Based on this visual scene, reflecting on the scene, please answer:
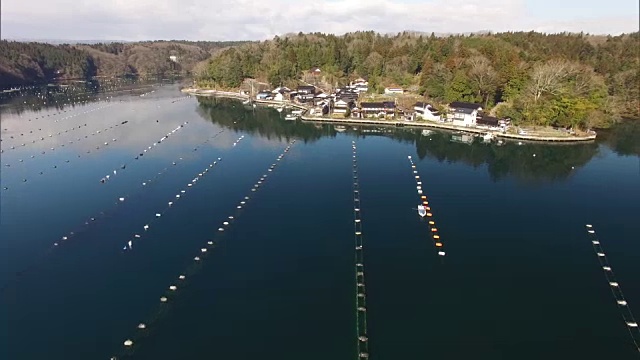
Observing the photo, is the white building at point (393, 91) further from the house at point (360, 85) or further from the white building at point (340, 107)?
the white building at point (340, 107)

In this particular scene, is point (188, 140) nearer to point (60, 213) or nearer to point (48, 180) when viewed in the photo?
point (48, 180)

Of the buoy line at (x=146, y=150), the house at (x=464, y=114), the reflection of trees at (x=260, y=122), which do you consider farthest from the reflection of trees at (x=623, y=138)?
the buoy line at (x=146, y=150)

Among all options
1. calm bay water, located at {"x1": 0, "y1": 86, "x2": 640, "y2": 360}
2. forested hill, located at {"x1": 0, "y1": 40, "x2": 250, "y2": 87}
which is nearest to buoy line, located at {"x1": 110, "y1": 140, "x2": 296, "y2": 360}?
calm bay water, located at {"x1": 0, "y1": 86, "x2": 640, "y2": 360}

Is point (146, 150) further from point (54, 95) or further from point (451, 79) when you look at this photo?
point (54, 95)

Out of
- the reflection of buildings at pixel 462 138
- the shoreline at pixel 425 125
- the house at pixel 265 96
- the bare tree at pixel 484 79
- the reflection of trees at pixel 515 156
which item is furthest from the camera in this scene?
the house at pixel 265 96

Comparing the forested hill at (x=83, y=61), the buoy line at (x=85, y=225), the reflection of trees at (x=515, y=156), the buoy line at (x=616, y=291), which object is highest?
the forested hill at (x=83, y=61)

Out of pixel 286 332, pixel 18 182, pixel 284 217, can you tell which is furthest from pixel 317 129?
pixel 286 332

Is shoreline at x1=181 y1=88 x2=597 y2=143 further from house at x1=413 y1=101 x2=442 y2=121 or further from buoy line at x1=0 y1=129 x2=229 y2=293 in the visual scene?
buoy line at x1=0 y1=129 x2=229 y2=293

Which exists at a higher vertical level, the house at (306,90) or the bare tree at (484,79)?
the bare tree at (484,79)
